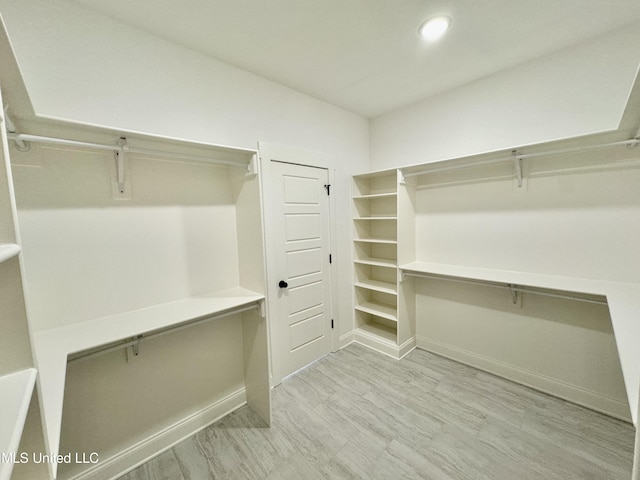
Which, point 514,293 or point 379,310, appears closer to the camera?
point 514,293

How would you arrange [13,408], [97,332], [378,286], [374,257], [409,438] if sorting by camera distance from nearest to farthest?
[13,408], [97,332], [409,438], [378,286], [374,257]

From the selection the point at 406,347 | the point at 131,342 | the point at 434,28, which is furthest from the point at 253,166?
the point at 406,347

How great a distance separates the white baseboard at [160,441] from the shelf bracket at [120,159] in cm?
168

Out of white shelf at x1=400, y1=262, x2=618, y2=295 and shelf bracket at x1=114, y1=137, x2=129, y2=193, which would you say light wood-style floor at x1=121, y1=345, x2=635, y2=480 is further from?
shelf bracket at x1=114, y1=137, x2=129, y2=193

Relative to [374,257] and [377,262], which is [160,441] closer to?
[377,262]

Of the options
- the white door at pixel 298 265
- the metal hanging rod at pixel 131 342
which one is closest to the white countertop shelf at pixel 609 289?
the white door at pixel 298 265

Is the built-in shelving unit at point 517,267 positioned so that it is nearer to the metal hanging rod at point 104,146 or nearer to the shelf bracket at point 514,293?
the shelf bracket at point 514,293

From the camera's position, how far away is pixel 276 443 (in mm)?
1806

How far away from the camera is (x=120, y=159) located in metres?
1.53

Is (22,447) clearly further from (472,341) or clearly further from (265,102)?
(472,341)

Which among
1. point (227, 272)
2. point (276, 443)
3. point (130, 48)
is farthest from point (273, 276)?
point (130, 48)

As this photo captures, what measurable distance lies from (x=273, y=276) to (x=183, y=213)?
93cm

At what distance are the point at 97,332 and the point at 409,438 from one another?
6.92ft

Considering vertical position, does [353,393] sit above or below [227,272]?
below
